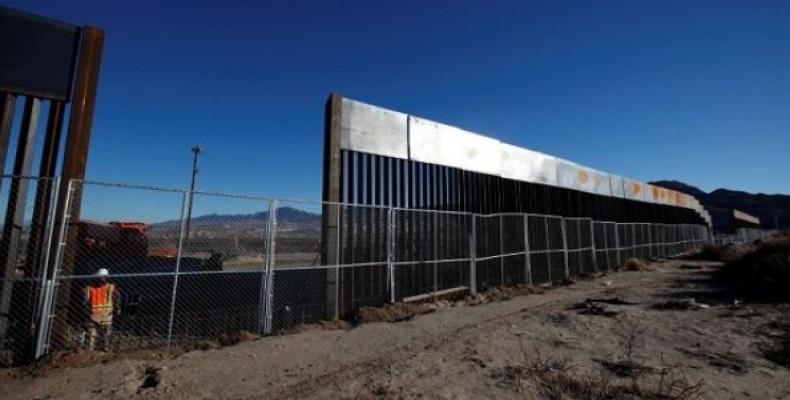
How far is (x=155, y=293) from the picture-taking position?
450 inches

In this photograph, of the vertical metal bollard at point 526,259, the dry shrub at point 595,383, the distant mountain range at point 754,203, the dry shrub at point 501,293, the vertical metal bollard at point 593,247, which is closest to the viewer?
the dry shrub at point 595,383

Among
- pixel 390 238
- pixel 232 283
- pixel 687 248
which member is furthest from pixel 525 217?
pixel 687 248

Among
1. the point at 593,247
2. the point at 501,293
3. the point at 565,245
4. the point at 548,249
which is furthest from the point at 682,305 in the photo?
the point at 593,247

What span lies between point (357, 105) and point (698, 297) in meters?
10.3

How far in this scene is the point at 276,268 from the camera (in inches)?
313

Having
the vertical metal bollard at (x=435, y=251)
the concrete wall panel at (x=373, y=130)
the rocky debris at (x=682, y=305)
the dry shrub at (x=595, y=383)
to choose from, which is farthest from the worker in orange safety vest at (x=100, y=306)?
the rocky debris at (x=682, y=305)

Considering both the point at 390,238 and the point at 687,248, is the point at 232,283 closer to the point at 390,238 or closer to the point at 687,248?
the point at 390,238

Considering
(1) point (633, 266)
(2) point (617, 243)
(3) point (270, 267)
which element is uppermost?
(2) point (617, 243)

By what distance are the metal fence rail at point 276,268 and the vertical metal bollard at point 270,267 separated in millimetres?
18

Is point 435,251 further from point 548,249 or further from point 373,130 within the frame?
point 548,249

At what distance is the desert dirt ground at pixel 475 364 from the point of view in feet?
15.8

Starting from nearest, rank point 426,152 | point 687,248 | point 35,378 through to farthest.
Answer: point 35,378 < point 426,152 < point 687,248

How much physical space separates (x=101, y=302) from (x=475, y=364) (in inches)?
272

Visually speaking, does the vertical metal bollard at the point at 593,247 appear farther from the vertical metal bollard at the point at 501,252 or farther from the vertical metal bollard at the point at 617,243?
the vertical metal bollard at the point at 501,252
